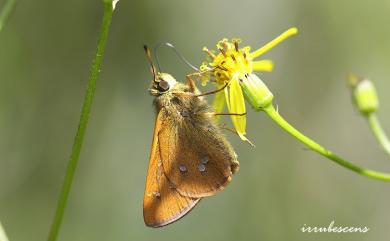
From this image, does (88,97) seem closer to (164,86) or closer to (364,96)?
(364,96)

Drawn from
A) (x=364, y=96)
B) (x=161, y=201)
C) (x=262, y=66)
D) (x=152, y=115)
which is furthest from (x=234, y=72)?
(x=152, y=115)

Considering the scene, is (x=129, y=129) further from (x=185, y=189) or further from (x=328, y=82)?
(x=185, y=189)

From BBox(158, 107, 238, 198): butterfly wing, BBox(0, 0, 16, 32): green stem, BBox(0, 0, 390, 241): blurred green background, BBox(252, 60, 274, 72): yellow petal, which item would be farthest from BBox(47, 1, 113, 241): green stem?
BBox(0, 0, 390, 241): blurred green background

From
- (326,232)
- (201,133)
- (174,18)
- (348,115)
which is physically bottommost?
(326,232)

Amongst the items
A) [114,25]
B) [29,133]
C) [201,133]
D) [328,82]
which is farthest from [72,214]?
[201,133]

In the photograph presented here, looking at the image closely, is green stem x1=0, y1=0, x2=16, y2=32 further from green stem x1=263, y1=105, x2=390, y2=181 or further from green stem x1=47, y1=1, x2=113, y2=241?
green stem x1=263, y1=105, x2=390, y2=181
